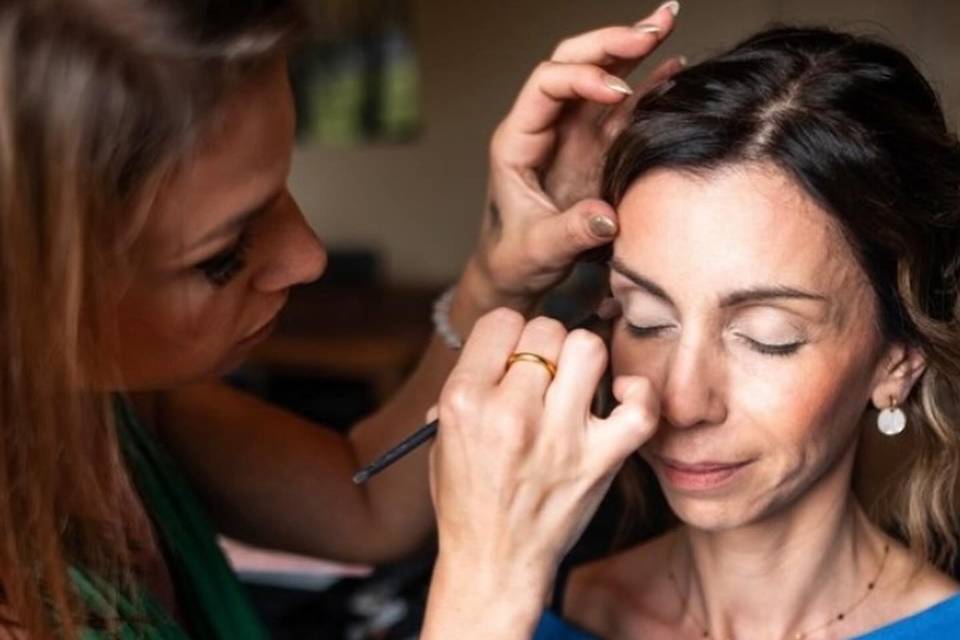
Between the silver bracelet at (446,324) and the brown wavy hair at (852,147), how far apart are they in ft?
0.80

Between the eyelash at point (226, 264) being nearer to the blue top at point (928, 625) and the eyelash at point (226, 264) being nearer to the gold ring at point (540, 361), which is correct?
the gold ring at point (540, 361)

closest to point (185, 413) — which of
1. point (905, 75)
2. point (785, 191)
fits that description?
point (785, 191)

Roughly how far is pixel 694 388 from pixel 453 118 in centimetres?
327

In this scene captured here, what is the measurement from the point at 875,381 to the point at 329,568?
3.26ft

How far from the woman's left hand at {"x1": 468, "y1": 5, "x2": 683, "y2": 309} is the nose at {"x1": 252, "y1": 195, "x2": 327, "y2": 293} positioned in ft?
0.80

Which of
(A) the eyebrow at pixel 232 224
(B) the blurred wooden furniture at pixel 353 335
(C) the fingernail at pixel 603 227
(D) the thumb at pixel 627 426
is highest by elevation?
(A) the eyebrow at pixel 232 224

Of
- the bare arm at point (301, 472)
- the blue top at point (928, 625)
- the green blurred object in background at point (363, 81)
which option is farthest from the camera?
the green blurred object in background at point (363, 81)

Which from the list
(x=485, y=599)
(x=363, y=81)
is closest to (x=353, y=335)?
(x=363, y=81)

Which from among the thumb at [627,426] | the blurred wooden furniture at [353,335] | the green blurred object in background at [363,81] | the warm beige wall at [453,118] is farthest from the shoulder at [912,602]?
the green blurred object in background at [363,81]

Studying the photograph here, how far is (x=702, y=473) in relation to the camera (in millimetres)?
1208

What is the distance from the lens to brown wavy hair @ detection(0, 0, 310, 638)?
2.95ft

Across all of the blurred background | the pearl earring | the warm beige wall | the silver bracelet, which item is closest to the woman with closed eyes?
the pearl earring

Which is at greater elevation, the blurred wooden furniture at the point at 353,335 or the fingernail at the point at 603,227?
the fingernail at the point at 603,227

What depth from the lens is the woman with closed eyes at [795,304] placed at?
117 cm
